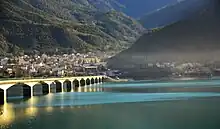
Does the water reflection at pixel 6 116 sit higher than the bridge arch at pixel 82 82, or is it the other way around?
the bridge arch at pixel 82 82

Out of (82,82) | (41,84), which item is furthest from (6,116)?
(82,82)

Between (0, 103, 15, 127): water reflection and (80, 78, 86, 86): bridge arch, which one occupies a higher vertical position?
(80, 78, 86, 86): bridge arch

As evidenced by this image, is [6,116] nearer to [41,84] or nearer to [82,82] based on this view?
[41,84]

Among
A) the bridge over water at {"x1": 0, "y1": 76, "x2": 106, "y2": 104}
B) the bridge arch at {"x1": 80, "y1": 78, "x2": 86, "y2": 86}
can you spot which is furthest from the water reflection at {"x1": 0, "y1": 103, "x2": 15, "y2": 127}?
the bridge arch at {"x1": 80, "y1": 78, "x2": 86, "y2": 86}

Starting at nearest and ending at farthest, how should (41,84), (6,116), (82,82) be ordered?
(6,116) < (41,84) < (82,82)

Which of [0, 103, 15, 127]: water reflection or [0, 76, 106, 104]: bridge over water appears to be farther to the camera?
[0, 76, 106, 104]: bridge over water

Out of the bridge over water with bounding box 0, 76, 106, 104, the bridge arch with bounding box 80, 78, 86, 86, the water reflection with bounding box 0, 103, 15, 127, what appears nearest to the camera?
the water reflection with bounding box 0, 103, 15, 127

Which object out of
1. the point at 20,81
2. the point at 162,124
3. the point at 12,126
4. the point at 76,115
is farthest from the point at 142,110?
the point at 20,81

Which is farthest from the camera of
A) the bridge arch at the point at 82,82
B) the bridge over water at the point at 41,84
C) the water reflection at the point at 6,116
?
the bridge arch at the point at 82,82

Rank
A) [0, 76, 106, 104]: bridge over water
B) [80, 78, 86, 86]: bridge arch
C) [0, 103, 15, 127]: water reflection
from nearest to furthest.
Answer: [0, 103, 15, 127]: water reflection → [0, 76, 106, 104]: bridge over water → [80, 78, 86, 86]: bridge arch

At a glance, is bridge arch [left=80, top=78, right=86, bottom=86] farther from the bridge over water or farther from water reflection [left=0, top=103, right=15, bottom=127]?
water reflection [left=0, top=103, right=15, bottom=127]

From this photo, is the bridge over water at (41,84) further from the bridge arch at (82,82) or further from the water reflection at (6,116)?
the water reflection at (6,116)

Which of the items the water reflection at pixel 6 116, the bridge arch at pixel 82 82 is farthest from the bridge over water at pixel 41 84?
the water reflection at pixel 6 116
